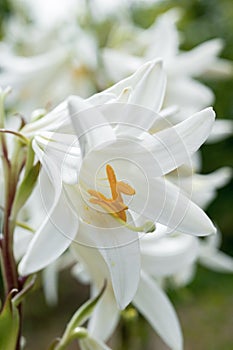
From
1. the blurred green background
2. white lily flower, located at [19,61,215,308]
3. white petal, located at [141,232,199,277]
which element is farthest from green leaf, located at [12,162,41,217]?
the blurred green background

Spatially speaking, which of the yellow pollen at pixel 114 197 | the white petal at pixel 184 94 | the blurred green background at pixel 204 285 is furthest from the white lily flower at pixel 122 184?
the blurred green background at pixel 204 285

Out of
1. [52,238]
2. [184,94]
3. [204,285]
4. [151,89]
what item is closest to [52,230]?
[52,238]

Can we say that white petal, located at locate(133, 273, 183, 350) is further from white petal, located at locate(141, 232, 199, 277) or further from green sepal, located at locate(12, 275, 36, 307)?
green sepal, located at locate(12, 275, 36, 307)

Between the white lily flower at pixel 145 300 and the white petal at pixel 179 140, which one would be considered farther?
the white lily flower at pixel 145 300

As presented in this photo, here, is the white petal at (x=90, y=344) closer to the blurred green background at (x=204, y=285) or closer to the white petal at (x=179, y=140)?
the white petal at (x=179, y=140)

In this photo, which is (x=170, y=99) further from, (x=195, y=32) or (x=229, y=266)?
(x=195, y=32)

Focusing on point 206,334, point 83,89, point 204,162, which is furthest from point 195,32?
point 83,89
